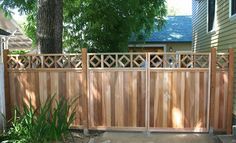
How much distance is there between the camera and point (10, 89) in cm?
648

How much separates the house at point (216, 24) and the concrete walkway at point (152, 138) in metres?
1.32

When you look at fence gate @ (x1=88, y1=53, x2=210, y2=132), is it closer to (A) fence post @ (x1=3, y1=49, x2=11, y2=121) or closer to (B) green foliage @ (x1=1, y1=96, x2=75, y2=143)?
(B) green foliage @ (x1=1, y1=96, x2=75, y2=143)

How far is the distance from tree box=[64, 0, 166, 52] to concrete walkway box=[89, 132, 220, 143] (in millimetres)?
6344

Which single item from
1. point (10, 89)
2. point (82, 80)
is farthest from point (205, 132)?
point (10, 89)

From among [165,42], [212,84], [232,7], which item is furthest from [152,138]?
[165,42]

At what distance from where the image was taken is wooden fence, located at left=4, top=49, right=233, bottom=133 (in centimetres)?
597

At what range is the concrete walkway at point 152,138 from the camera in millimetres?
5773

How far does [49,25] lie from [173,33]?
10.2 metres

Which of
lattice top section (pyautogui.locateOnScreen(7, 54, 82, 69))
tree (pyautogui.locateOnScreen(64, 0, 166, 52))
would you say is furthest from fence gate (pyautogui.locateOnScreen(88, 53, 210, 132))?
tree (pyautogui.locateOnScreen(64, 0, 166, 52))

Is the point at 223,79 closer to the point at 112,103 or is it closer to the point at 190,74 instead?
the point at 190,74

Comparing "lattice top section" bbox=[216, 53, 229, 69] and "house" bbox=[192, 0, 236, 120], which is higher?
"house" bbox=[192, 0, 236, 120]

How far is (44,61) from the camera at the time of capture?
6312 millimetres

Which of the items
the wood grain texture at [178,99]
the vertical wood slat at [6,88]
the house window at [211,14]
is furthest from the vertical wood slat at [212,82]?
the house window at [211,14]

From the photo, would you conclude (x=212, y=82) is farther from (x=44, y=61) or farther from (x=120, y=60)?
(x=44, y=61)
